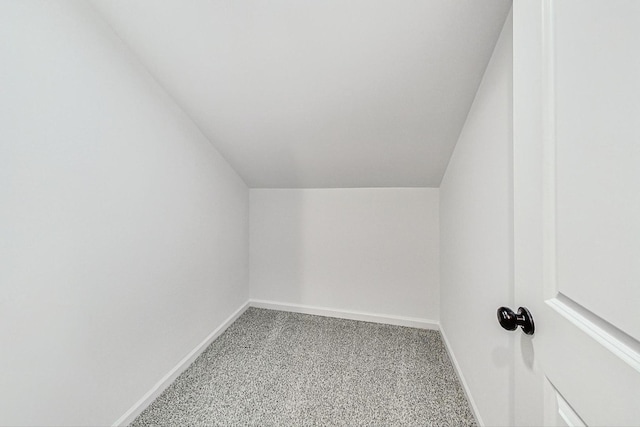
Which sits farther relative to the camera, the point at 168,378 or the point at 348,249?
the point at 348,249

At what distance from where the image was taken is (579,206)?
0.48 metres

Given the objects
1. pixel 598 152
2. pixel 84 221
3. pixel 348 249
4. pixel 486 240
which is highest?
pixel 598 152

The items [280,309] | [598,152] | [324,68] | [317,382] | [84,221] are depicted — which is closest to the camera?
[598,152]

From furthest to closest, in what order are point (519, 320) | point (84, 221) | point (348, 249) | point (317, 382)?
point (348, 249)
point (317, 382)
point (84, 221)
point (519, 320)

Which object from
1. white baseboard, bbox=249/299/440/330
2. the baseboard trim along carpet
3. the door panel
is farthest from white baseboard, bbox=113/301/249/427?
the door panel

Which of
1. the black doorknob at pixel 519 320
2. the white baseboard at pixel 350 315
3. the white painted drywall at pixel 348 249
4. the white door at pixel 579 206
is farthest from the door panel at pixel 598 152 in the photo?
the white baseboard at pixel 350 315

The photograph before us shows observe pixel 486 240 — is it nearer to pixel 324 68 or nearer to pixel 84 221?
pixel 324 68

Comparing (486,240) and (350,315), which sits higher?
(486,240)

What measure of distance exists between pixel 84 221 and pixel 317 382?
1.52 meters

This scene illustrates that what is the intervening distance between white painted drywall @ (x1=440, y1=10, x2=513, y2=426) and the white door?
0.39 metres

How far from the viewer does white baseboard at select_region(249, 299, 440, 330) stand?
90.7 inches

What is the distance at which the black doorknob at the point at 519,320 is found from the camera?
0.63 meters

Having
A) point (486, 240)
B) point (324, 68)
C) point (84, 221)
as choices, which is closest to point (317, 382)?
point (486, 240)

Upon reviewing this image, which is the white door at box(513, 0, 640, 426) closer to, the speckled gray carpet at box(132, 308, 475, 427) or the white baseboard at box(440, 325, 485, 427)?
the white baseboard at box(440, 325, 485, 427)
